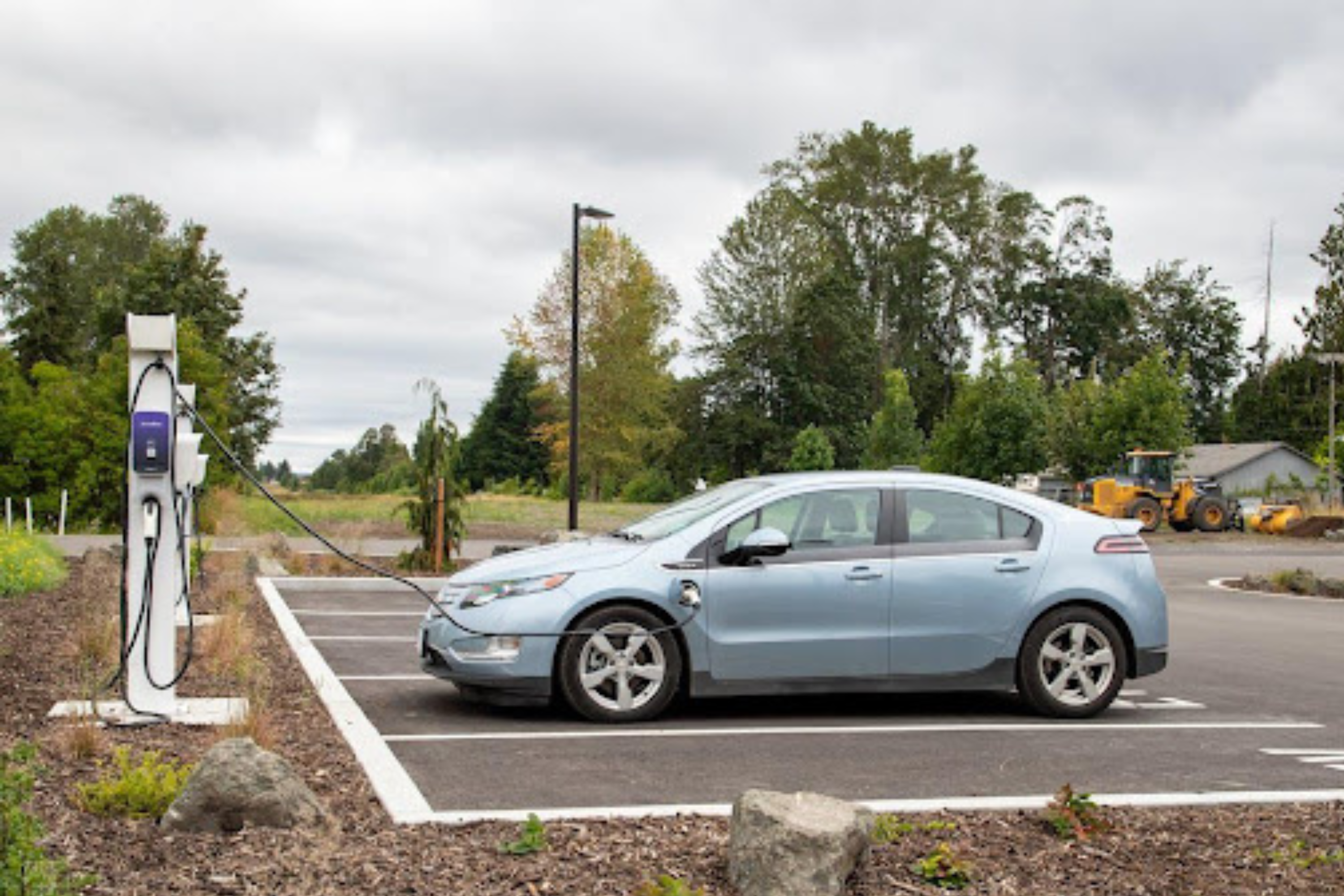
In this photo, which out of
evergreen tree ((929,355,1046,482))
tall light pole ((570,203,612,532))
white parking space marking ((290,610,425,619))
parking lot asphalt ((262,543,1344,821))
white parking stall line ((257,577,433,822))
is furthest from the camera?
evergreen tree ((929,355,1046,482))

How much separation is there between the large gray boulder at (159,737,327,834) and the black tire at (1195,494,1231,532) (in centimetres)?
4121

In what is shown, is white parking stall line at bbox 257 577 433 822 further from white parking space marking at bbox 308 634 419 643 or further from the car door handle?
the car door handle

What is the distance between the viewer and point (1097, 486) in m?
42.3

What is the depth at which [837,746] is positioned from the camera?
8.06m

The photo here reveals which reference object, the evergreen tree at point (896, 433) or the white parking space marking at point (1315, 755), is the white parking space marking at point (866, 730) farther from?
the evergreen tree at point (896, 433)

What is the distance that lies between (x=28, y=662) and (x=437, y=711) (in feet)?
9.58

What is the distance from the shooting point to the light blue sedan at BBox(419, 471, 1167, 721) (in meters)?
8.54

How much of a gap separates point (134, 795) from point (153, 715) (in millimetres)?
2100

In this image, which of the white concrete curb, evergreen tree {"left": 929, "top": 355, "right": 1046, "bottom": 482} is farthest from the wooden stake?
evergreen tree {"left": 929, "top": 355, "right": 1046, "bottom": 482}

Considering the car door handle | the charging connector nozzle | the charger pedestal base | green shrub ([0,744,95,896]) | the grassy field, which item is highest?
the charging connector nozzle

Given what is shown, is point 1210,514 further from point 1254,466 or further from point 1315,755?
point 1254,466

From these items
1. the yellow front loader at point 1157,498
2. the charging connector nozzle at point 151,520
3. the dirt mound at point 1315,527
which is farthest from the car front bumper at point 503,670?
the dirt mound at point 1315,527

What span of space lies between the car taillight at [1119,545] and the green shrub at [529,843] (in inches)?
204

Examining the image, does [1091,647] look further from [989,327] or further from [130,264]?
[989,327]
